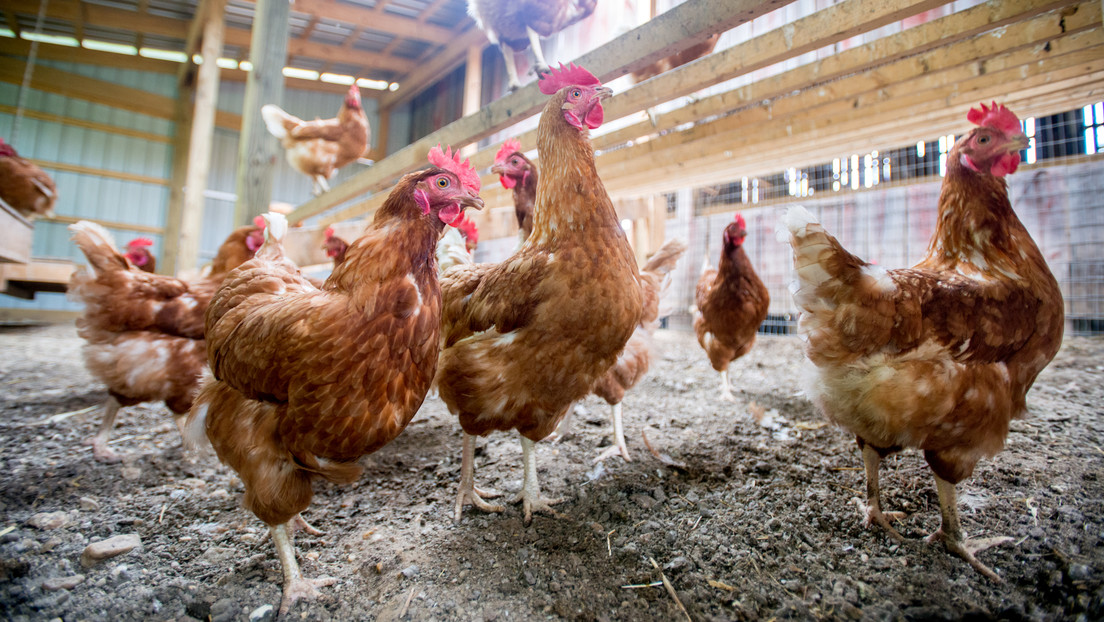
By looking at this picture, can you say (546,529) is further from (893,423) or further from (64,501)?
(64,501)

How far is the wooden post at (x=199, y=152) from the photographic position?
5441mm

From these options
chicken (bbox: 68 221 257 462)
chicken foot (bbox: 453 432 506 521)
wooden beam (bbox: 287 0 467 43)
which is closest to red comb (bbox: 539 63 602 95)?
chicken foot (bbox: 453 432 506 521)

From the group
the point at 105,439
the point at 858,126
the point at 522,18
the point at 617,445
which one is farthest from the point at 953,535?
the point at 522,18

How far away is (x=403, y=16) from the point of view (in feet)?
29.3

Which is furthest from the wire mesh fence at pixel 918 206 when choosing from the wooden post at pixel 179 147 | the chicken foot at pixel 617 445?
the wooden post at pixel 179 147

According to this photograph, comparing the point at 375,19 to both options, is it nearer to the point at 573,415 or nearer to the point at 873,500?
the point at 573,415

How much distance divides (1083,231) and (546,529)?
22.7 ft

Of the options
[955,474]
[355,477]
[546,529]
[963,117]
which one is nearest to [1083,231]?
[963,117]

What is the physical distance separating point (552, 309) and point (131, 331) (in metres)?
2.80

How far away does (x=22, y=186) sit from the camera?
595 cm

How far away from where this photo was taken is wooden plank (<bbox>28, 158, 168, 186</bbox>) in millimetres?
10914

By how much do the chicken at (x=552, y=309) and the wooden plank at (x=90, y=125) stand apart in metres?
14.9

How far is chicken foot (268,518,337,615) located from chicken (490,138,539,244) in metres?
1.90

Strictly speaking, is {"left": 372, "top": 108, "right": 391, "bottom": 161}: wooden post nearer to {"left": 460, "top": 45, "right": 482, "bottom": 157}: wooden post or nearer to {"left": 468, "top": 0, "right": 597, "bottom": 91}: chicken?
{"left": 460, "top": 45, "right": 482, "bottom": 157}: wooden post
